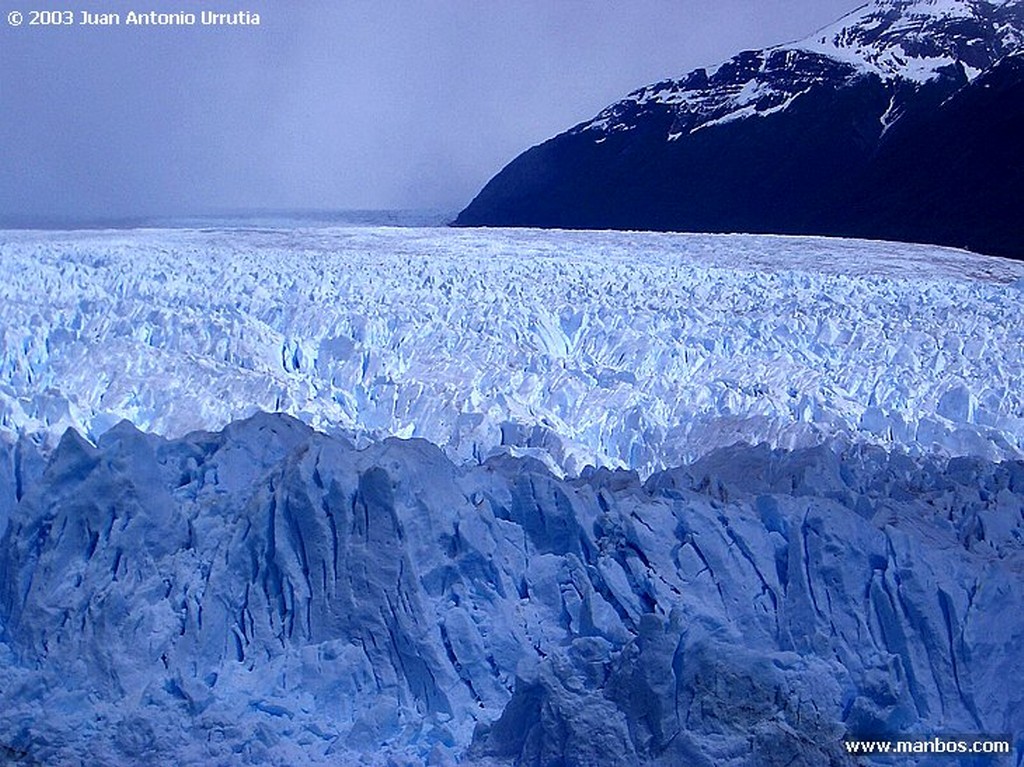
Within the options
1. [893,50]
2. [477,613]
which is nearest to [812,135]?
[893,50]

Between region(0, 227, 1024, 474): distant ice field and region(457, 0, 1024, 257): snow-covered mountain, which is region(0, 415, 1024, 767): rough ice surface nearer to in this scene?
region(0, 227, 1024, 474): distant ice field

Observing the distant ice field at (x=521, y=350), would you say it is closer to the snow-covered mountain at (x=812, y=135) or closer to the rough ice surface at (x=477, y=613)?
the rough ice surface at (x=477, y=613)

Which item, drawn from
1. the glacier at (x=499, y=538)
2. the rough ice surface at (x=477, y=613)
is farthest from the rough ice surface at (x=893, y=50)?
the rough ice surface at (x=477, y=613)

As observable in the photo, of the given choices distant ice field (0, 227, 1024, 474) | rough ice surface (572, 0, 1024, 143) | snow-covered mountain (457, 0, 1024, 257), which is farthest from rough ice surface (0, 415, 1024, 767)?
rough ice surface (572, 0, 1024, 143)

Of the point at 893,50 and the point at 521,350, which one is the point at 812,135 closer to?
the point at 893,50

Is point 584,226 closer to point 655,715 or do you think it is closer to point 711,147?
point 711,147

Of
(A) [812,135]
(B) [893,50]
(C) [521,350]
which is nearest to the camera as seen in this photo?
(C) [521,350]
